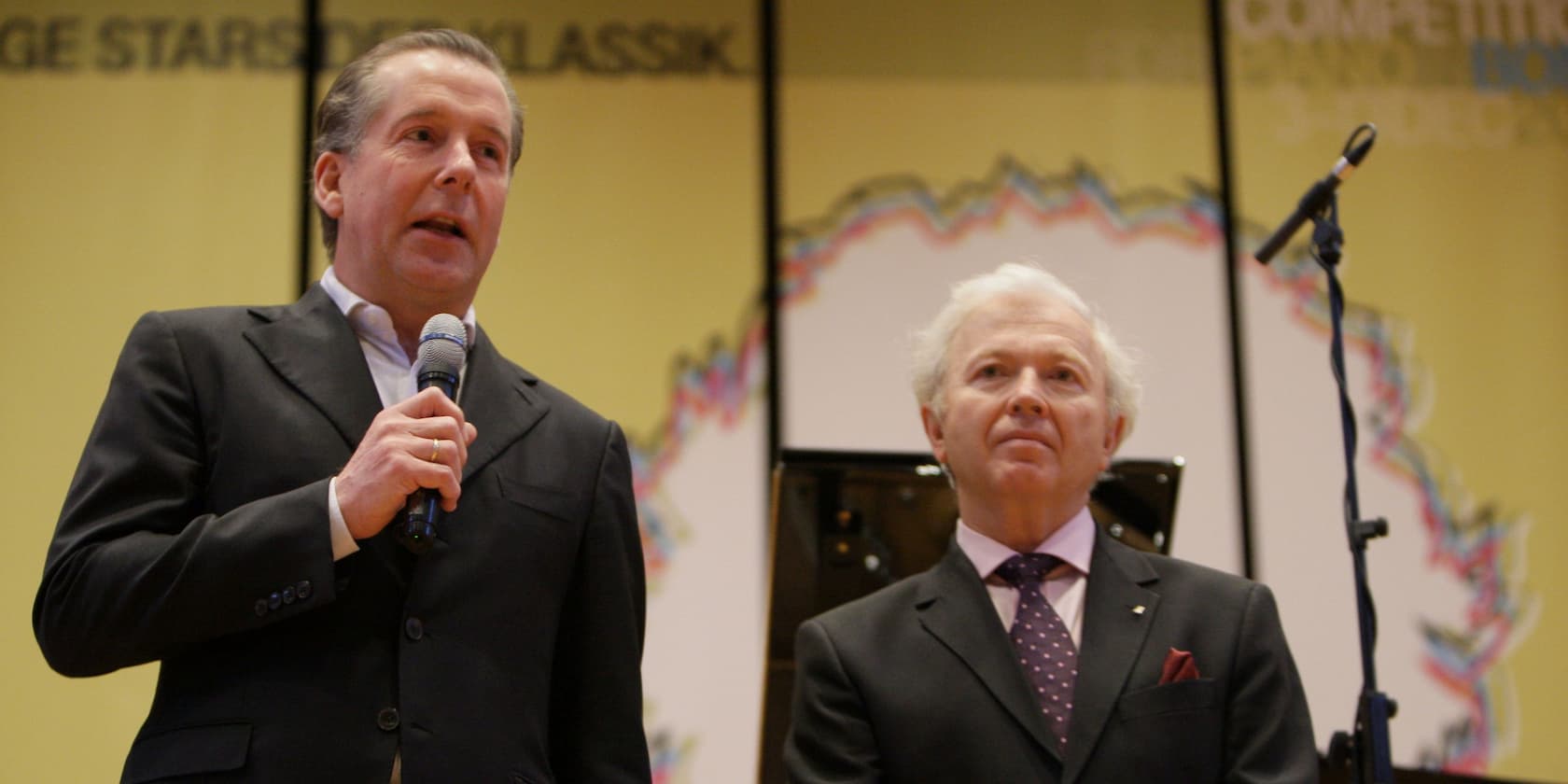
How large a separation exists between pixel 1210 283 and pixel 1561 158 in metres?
1.28

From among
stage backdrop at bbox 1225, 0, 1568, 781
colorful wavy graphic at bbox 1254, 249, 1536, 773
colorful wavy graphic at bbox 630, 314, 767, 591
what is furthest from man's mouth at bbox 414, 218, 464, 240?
colorful wavy graphic at bbox 1254, 249, 1536, 773

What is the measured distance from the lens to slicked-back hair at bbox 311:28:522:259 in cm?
180

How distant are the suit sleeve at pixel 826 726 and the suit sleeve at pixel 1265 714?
463 millimetres

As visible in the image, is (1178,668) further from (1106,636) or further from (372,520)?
(372,520)

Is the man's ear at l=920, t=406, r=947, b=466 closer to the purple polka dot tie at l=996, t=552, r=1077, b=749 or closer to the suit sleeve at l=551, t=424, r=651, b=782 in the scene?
the purple polka dot tie at l=996, t=552, r=1077, b=749

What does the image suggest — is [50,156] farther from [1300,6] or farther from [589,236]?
[1300,6]

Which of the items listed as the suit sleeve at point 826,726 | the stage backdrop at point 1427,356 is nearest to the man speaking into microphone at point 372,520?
the suit sleeve at point 826,726

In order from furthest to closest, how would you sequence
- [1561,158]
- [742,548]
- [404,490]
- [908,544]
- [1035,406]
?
[1561,158], [742,548], [908,544], [1035,406], [404,490]

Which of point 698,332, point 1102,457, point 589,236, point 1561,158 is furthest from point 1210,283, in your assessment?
point 1102,457

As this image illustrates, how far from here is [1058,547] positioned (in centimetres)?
205

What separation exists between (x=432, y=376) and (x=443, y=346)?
4 centimetres

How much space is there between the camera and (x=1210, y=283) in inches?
185

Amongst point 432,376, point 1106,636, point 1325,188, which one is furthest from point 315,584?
point 1325,188

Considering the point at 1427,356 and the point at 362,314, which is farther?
the point at 1427,356
